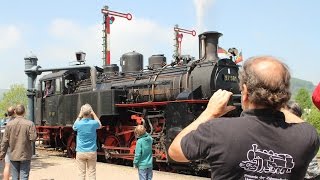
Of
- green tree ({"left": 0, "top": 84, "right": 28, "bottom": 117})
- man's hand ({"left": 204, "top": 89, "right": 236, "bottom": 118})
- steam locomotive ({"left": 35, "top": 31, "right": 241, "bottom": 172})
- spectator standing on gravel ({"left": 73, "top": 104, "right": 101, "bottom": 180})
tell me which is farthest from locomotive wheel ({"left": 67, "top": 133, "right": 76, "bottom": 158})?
green tree ({"left": 0, "top": 84, "right": 28, "bottom": 117})

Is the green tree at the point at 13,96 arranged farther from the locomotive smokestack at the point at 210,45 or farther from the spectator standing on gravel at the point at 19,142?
Answer: the spectator standing on gravel at the point at 19,142

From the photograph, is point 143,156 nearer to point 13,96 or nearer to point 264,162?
point 264,162

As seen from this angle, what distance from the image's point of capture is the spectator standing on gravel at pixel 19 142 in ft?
22.5

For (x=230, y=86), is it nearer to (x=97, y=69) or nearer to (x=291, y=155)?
(x=97, y=69)

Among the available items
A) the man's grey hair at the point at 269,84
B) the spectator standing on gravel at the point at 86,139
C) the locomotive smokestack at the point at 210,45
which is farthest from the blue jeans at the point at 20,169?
the locomotive smokestack at the point at 210,45

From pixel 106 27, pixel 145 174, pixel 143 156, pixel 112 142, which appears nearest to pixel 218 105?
pixel 143 156

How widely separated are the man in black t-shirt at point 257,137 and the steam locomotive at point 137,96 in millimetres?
7769

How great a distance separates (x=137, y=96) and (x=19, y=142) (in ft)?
20.5

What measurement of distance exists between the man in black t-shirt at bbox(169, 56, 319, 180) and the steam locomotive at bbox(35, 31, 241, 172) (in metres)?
7.77

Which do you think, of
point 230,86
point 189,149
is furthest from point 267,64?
point 230,86

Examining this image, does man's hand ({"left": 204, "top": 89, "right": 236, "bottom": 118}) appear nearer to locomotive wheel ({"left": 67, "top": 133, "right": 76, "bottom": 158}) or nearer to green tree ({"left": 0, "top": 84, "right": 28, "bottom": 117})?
locomotive wheel ({"left": 67, "top": 133, "right": 76, "bottom": 158})

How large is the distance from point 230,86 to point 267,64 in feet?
31.4

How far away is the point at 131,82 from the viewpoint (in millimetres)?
13484

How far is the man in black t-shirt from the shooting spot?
200 centimetres
